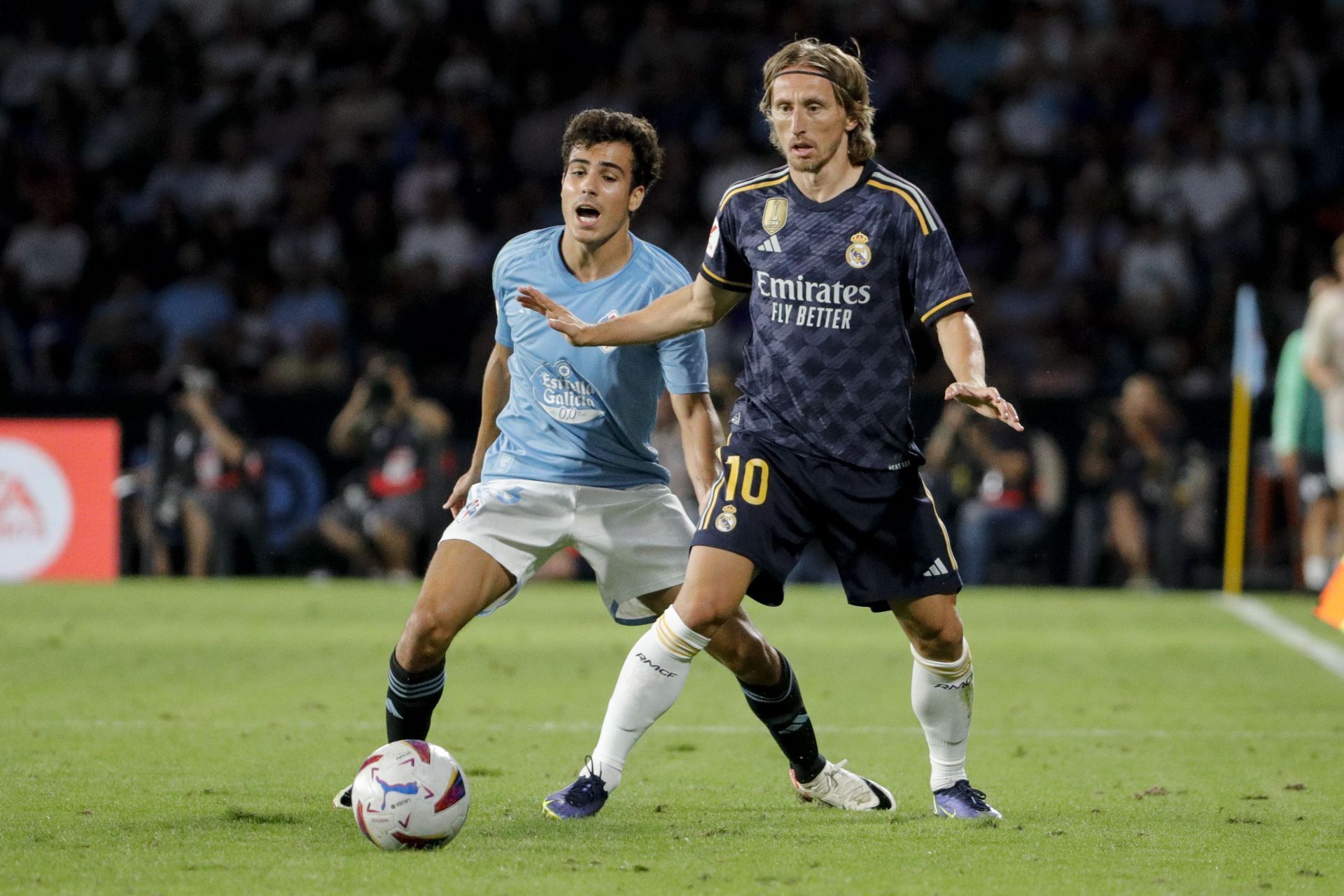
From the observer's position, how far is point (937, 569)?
5.38m

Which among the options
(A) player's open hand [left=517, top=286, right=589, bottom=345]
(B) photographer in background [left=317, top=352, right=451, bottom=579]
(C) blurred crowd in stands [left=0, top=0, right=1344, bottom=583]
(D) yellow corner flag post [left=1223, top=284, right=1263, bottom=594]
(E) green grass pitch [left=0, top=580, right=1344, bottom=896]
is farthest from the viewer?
(C) blurred crowd in stands [left=0, top=0, right=1344, bottom=583]

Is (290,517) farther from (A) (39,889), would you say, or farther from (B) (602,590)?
(A) (39,889)

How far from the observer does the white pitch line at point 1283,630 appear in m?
10.7

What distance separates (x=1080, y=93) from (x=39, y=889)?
1616cm

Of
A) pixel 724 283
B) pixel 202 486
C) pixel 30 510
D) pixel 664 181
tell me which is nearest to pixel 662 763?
pixel 724 283

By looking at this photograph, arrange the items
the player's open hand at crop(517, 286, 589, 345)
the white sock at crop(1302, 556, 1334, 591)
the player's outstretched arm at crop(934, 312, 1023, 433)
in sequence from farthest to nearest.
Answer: the white sock at crop(1302, 556, 1334, 591) → the player's open hand at crop(517, 286, 589, 345) → the player's outstretched arm at crop(934, 312, 1023, 433)

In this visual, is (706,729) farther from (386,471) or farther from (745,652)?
(386,471)

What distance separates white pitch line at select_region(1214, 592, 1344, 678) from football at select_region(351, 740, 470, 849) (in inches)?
253

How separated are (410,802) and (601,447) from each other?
1451 millimetres

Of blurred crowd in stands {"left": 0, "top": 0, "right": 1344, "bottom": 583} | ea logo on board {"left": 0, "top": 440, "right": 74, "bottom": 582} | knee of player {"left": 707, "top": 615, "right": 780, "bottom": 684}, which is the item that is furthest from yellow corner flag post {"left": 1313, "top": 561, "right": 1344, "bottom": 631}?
ea logo on board {"left": 0, "top": 440, "right": 74, "bottom": 582}

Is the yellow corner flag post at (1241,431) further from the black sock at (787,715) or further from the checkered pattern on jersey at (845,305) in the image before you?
the checkered pattern on jersey at (845,305)

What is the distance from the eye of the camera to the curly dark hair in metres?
5.91

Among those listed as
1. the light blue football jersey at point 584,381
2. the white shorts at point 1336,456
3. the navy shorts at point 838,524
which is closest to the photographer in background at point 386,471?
the white shorts at point 1336,456

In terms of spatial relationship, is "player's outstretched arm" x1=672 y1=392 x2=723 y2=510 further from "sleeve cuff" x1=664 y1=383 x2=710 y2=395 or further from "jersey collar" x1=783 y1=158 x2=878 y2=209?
"jersey collar" x1=783 y1=158 x2=878 y2=209
